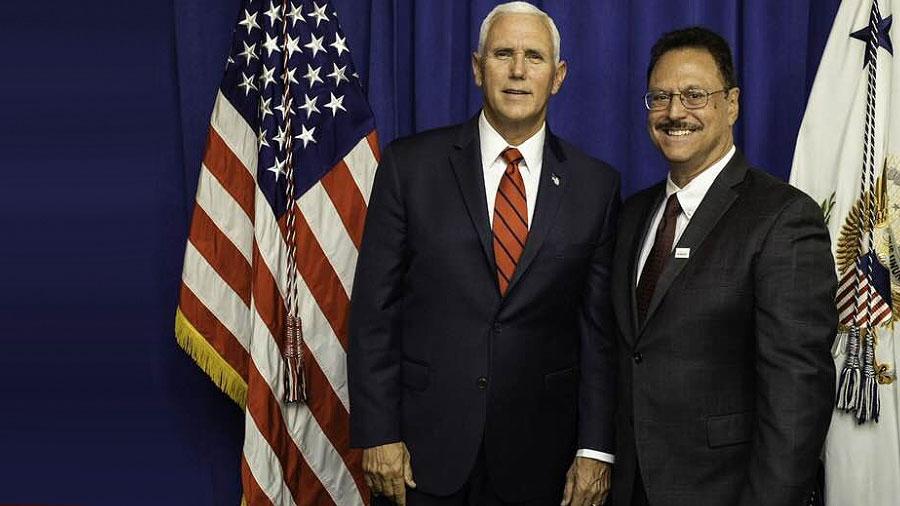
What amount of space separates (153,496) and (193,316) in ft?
3.14

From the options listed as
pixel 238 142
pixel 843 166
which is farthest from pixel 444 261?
pixel 843 166

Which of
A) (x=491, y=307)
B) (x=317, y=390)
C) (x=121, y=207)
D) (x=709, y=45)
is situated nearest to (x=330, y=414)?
(x=317, y=390)

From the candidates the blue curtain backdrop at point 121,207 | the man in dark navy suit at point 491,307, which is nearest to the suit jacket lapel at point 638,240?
the man in dark navy suit at point 491,307

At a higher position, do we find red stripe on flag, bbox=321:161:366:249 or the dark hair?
the dark hair

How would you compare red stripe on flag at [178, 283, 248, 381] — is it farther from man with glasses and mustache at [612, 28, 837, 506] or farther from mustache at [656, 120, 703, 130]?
mustache at [656, 120, 703, 130]

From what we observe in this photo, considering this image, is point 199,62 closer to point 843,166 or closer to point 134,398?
point 134,398

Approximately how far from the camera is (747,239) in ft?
5.13

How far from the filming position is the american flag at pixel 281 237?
93.0 inches

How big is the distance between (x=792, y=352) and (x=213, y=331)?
162cm

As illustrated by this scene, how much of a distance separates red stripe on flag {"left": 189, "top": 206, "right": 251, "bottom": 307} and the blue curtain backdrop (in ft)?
1.36

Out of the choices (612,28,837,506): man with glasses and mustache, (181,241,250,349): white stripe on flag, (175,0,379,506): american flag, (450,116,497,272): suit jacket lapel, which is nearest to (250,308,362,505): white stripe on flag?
(175,0,379,506): american flag

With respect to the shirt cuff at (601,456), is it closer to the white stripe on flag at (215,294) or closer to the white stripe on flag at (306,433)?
the white stripe on flag at (306,433)

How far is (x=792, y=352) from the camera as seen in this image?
1.51 meters

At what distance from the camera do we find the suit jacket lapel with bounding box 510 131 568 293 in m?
1.79
